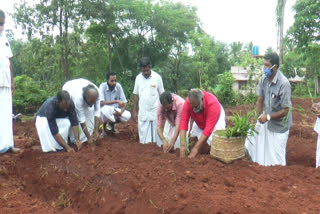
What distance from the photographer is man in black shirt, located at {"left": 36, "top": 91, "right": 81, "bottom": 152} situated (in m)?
4.52

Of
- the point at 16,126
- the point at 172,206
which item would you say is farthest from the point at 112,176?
the point at 16,126

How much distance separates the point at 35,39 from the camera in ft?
30.4

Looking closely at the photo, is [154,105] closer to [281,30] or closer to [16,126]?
[16,126]

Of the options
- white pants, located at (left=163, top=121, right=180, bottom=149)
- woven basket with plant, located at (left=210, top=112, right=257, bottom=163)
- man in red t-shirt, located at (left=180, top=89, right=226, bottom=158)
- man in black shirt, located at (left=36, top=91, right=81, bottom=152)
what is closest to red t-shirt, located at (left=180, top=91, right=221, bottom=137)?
man in red t-shirt, located at (left=180, top=89, right=226, bottom=158)

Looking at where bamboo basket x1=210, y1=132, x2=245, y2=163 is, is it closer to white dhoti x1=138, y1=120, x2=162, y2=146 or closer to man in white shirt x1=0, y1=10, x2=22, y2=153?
white dhoti x1=138, y1=120, x2=162, y2=146

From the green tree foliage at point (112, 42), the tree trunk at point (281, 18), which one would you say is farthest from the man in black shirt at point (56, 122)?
the tree trunk at point (281, 18)

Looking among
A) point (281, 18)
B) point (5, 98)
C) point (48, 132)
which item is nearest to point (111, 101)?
point (48, 132)

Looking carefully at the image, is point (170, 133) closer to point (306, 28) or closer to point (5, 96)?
point (5, 96)

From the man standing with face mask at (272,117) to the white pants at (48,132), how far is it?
305 cm

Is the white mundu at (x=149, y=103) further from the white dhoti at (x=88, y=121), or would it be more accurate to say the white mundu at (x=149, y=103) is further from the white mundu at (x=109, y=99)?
the white dhoti at (x=88, y=121)

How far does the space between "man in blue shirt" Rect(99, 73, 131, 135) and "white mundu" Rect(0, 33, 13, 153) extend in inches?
71.9

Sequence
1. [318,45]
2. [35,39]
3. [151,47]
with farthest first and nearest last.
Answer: [318,45] → [151,47] → [35,39]

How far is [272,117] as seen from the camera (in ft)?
13.4

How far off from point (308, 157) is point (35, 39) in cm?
830
